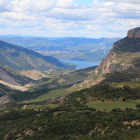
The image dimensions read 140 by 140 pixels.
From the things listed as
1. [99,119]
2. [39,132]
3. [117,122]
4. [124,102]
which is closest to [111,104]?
[124,102]

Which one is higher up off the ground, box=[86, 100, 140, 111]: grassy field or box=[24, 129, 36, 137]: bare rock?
box=[86, 100, 140, 111]: grassy field

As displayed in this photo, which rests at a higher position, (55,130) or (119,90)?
(119,90)

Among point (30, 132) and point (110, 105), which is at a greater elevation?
point (110, 105)

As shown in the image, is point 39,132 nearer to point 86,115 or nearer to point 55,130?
point 55,130

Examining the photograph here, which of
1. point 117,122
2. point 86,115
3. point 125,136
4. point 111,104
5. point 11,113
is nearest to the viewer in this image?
point 125,136

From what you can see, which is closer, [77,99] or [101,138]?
[101,138]

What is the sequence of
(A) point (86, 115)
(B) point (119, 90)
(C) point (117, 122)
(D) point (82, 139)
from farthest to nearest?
(B) point (119, 90) < (A) point (86, 115) < (C) point (117, 122) < (D) point (82, 139)

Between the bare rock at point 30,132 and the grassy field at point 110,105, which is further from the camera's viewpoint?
the grassy field at point 110,105

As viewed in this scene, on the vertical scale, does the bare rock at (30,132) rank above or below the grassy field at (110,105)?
below

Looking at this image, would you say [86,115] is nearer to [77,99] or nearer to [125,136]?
[125,136]

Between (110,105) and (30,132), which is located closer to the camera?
(30,132)

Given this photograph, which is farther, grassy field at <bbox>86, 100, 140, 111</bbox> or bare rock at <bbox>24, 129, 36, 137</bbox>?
grassy field at <bbox>86, 100, 140, 111</bbox>
